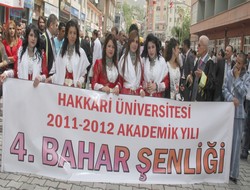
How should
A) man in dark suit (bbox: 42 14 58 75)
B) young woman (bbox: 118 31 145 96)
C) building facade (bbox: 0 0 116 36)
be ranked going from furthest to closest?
building facade (bbox: 0 0 116 36), man in dark suit (bbox: 42 14 58 75), young woman (bbox: 118 31 145 96)

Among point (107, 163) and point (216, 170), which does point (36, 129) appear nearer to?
point (107, 163)

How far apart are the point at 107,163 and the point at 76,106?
0.76 meters

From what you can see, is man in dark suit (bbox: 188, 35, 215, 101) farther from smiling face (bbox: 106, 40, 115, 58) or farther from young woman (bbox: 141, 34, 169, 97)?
smiling face (bbox: 106, 40, 115, 58)

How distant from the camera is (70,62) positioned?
17.8ft

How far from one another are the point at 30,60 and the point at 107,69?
3.36ft

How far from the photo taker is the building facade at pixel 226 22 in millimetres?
26278

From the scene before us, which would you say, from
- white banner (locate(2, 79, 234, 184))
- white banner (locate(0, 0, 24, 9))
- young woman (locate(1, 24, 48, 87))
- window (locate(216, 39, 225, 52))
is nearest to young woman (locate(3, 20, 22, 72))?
young woman (locate(1, 24, 48, 87))

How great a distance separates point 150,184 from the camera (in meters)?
4.96

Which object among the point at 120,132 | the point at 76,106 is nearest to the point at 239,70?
the point at 120,132

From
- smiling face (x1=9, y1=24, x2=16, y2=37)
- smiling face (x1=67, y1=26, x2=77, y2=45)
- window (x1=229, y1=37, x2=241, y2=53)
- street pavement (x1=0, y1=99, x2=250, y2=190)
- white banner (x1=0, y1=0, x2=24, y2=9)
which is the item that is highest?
white banner (x1=0, y1=0, x2=24, y2=9)

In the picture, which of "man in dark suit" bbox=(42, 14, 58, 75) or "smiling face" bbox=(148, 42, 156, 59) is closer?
"smiling face" bbox=(148, 42, 156, 59)

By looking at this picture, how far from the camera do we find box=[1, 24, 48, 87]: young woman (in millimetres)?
5293

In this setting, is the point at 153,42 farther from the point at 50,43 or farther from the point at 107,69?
the point at 50,43

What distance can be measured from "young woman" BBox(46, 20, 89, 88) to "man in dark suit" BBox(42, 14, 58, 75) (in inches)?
11.1
